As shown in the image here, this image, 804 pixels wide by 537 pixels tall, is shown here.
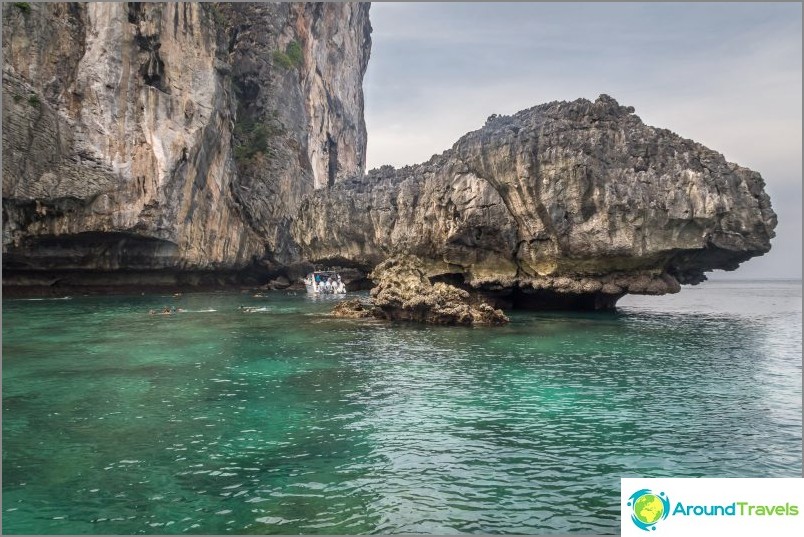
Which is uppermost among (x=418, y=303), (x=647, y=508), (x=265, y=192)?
(x=265, y=192)

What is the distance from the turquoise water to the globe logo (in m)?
1.69

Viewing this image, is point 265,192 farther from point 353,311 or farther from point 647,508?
point 647,508

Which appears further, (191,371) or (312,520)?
(191,371)

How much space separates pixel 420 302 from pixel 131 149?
3002 centimetres

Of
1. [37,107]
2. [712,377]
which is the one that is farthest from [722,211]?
[37,107]

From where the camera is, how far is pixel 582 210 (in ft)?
118

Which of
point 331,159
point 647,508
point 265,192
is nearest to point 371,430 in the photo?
point 647,508

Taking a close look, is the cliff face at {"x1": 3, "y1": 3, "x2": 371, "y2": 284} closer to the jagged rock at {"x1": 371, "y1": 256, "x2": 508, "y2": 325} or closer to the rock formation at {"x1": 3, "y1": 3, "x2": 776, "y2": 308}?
the rock formation at {"x1": 3, "y1": 3, "x2": 776, "y2": 308}

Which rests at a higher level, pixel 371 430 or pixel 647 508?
pixel 647 508

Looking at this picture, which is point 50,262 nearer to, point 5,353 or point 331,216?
point 331,216

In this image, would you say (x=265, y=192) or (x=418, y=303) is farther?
(x=265, y=192)

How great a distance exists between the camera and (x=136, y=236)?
5106 centimetres

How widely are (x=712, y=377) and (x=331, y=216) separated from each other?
39678 mm

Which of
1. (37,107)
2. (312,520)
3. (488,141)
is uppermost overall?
(37,107)
